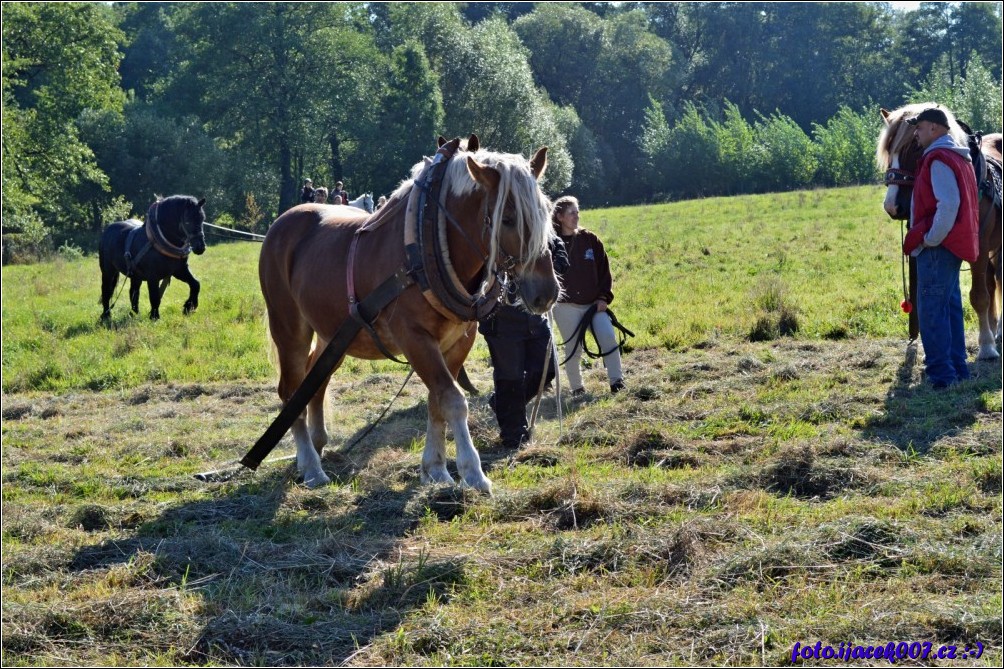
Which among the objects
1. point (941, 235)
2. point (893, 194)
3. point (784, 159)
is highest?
point (784, 159)

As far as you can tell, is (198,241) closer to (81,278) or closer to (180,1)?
(81,278)

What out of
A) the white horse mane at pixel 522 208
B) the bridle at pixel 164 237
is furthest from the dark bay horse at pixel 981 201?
the bridle at pixel 164 237

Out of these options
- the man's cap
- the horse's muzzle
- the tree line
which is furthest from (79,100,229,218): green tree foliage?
the horse's muzzle

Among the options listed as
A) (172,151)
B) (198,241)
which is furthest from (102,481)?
(172,151)

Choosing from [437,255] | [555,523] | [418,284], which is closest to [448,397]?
[418,284]

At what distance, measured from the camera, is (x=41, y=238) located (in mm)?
32188

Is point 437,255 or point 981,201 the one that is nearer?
point 437,255

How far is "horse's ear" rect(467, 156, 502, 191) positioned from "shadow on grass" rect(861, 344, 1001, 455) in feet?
9.67

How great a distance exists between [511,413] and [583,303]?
232 cm

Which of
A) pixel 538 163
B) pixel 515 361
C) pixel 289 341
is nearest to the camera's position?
pixel 538 163

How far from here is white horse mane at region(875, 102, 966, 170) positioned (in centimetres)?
834

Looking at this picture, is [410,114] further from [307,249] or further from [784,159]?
[307,249]

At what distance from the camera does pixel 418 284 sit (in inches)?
235

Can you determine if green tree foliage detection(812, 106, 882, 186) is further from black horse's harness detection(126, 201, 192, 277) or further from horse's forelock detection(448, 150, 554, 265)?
horse's forelock detection(448, 150, 554, 265)
